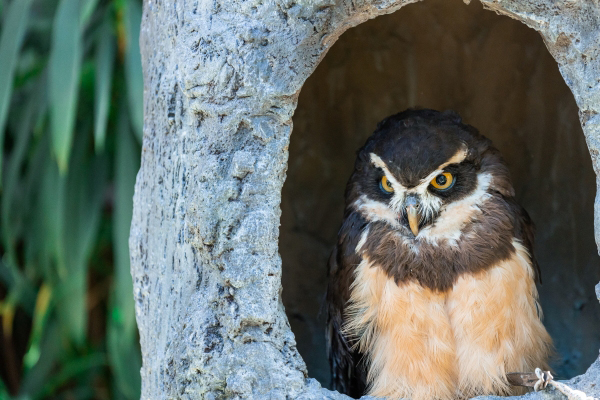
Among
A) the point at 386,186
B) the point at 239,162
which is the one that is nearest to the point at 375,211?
the point at 386,186

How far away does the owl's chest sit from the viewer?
2.18 meters

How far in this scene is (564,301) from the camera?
9.20ft

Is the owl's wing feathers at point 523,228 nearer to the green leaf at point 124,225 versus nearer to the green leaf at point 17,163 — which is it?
the green leaf at point 124,225

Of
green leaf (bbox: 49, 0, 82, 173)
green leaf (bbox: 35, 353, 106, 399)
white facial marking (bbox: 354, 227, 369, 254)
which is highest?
green leaf (bbox: 49, 0, 82, 173)

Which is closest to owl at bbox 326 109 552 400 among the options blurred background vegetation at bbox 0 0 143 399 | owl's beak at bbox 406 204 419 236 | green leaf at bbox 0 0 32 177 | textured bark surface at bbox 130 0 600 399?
owl's beak at bbox 406 204 419 236

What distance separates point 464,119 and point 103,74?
1.64 m

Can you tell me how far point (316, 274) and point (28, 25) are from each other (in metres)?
1.82

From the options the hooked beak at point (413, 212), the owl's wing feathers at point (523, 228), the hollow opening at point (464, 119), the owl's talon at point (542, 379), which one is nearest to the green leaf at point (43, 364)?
the hollow opening at point (464, 119)

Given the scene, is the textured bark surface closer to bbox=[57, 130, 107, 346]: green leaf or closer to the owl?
the owl

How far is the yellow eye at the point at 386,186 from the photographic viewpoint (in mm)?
2275

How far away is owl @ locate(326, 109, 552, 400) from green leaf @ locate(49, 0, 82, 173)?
4.13 feet

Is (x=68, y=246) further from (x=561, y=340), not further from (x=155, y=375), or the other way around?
(x=561, y=340)

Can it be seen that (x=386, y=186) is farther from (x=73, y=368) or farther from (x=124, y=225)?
(x=73, y=368)

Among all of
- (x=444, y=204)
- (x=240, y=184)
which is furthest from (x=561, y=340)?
(x=240, y=184)
